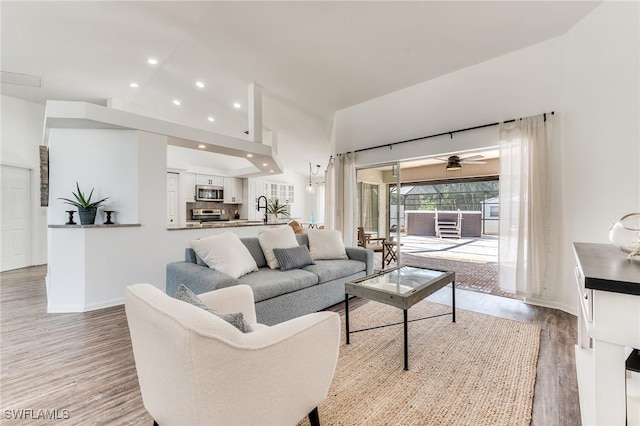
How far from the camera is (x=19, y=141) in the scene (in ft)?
16.8

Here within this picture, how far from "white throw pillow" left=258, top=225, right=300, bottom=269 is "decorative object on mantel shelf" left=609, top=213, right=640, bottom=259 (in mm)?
2646

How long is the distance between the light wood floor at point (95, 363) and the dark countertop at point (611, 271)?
91 cm

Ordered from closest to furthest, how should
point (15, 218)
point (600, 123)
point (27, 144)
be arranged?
point (600, 123) → point (15, 218) → point (27, 144)

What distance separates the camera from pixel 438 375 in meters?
1.82

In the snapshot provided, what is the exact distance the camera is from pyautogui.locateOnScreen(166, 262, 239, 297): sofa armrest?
84.7 inches

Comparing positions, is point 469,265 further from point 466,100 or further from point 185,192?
point 185,192

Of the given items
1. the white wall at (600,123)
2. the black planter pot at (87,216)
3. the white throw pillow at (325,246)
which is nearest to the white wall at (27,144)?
the black planter pot at (87,216)

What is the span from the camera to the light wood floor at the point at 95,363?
5.01 ft

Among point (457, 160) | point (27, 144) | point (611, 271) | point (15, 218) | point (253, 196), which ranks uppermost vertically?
point (27, 144)

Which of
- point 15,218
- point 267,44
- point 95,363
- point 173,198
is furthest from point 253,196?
point 95,363

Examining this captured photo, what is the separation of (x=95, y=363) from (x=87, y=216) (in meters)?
1.99

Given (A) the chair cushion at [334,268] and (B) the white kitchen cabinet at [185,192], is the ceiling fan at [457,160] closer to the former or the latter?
(A) the chair cushion at [334,268]

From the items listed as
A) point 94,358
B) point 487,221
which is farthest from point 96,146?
point 487,221

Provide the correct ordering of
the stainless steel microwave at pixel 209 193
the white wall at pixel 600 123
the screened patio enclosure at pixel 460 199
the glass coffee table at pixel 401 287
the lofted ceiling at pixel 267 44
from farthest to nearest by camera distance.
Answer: the screened patio enclosure at pixel 460 199, the stainless steel microwave at pixel 209 193, the lofted ceiling at pixel 267 44, the white wall at pixel 600 123, the glass coffee table at pixel 401 287
